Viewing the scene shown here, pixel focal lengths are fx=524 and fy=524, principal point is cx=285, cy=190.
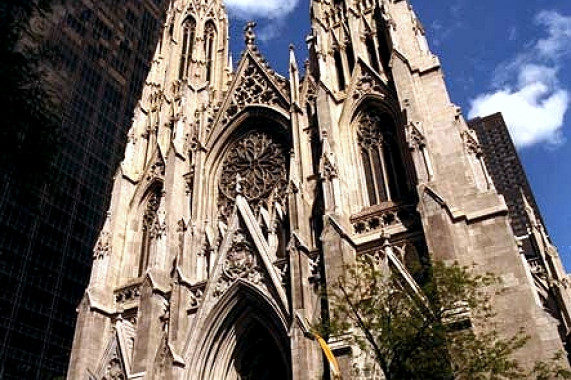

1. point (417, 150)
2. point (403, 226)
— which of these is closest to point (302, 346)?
point (403, 226)

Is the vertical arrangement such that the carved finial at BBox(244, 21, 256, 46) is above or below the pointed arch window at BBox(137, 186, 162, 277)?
above

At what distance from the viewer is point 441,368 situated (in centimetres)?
1142

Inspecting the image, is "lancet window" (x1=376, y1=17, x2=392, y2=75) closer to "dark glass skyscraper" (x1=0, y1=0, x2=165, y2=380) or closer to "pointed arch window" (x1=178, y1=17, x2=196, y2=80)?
"pointed arch window" (x1=178, y1=17, x2=196, y2=80)

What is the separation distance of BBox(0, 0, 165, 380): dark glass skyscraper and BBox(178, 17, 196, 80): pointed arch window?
742 cm

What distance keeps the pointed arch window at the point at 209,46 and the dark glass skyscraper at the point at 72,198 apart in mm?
8692

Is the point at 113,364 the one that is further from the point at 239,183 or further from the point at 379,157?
the point at 379,157

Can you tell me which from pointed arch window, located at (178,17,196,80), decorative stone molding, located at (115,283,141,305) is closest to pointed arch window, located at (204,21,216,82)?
pointed arch window, located at (178,17,196,80)

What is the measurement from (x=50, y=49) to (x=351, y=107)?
44.0 feet

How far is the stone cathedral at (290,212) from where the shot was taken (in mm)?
16953

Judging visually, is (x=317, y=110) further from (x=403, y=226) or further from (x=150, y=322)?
(x=150, y=322)

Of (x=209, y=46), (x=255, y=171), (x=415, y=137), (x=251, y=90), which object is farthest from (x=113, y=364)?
(x=209, y=46)

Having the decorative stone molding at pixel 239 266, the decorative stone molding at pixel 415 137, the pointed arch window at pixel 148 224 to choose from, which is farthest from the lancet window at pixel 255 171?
the decorative stone molding at pixel 415 137

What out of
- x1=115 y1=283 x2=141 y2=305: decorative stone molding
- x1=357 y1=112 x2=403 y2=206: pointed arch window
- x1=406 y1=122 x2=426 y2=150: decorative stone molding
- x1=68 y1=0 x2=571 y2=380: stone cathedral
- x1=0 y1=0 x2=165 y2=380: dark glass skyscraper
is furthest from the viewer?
x1=0 y1=0 x2=165 y2=380: dark glass skyscraper

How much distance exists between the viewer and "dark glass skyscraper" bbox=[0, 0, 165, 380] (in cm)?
2720
